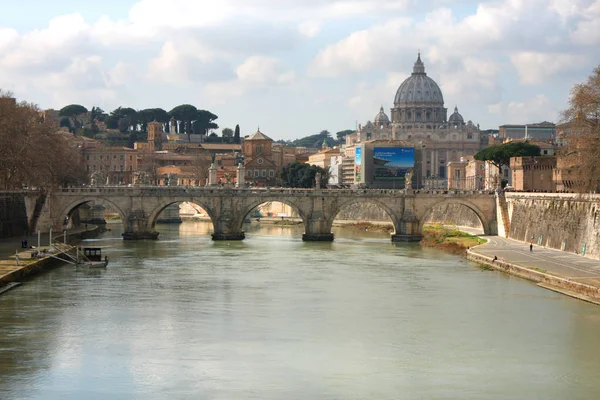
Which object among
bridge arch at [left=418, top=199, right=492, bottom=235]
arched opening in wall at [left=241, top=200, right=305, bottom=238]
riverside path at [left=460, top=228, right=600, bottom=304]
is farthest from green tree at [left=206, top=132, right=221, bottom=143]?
riverside path at [left=460, top=228, right=600, bottom=304]

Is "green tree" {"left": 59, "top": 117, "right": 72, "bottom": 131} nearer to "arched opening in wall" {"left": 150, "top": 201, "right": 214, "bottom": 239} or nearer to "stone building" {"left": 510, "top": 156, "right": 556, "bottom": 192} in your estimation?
"arched opening in wall" {"left": 150, "top": 201, "right": 214, "bottom": 239}

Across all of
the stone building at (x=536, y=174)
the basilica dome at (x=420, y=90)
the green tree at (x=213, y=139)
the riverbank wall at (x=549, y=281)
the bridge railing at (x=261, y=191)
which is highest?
the basilica dome at (x=420, y=90)

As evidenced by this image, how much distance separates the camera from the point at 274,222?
86750 millimetres

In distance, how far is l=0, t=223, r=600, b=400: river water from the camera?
80.5 ft

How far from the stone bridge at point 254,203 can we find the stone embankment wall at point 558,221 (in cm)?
451

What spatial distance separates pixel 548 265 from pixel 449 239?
54.6ft

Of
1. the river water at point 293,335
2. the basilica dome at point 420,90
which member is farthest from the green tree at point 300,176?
the basilica dome at point 420,90

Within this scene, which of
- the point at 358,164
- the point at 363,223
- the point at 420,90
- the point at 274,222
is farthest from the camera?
the point at 420,90

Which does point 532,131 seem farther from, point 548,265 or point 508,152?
point 548,265

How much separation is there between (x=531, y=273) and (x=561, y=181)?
2443 centimetres

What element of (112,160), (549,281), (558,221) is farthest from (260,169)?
(549,281)

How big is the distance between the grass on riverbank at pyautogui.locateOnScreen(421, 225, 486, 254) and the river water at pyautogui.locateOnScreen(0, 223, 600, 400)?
9.00m

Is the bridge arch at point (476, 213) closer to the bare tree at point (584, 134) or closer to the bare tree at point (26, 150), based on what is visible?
the bare tree at point (584, 134)

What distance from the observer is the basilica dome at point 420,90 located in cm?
18538
